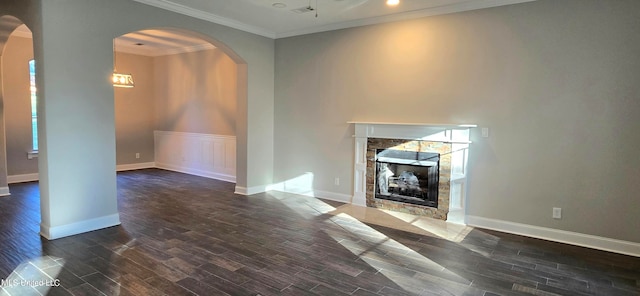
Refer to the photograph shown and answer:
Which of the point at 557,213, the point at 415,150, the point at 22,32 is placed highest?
the point at 22,32

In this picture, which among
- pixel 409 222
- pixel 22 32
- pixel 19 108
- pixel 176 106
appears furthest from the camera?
pixel 176 106

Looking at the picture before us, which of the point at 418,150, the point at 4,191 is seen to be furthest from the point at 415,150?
the point at 4,191

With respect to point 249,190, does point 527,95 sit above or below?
above

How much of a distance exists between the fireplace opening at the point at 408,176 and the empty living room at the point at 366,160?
0.02m

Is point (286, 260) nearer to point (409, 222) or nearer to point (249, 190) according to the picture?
point (409, 222)

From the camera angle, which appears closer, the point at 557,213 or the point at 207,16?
the point at 557,213

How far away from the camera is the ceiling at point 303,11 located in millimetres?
4488

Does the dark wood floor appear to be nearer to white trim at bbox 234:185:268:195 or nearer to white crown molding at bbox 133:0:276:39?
white trim at bbox 234:185:268:195

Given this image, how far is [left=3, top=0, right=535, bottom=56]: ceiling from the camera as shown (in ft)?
14.7

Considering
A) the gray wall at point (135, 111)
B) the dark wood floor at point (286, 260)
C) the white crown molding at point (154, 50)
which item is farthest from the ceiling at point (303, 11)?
the gray wall at point (135, 111)

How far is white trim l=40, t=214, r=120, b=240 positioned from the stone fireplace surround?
3.27 meters

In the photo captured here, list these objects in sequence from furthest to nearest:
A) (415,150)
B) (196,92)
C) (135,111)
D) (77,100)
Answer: (135,111) < (196,92) < (415,150) < (77,100)

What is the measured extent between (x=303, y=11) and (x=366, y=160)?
2.28 metres

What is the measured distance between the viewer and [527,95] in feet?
13.6
